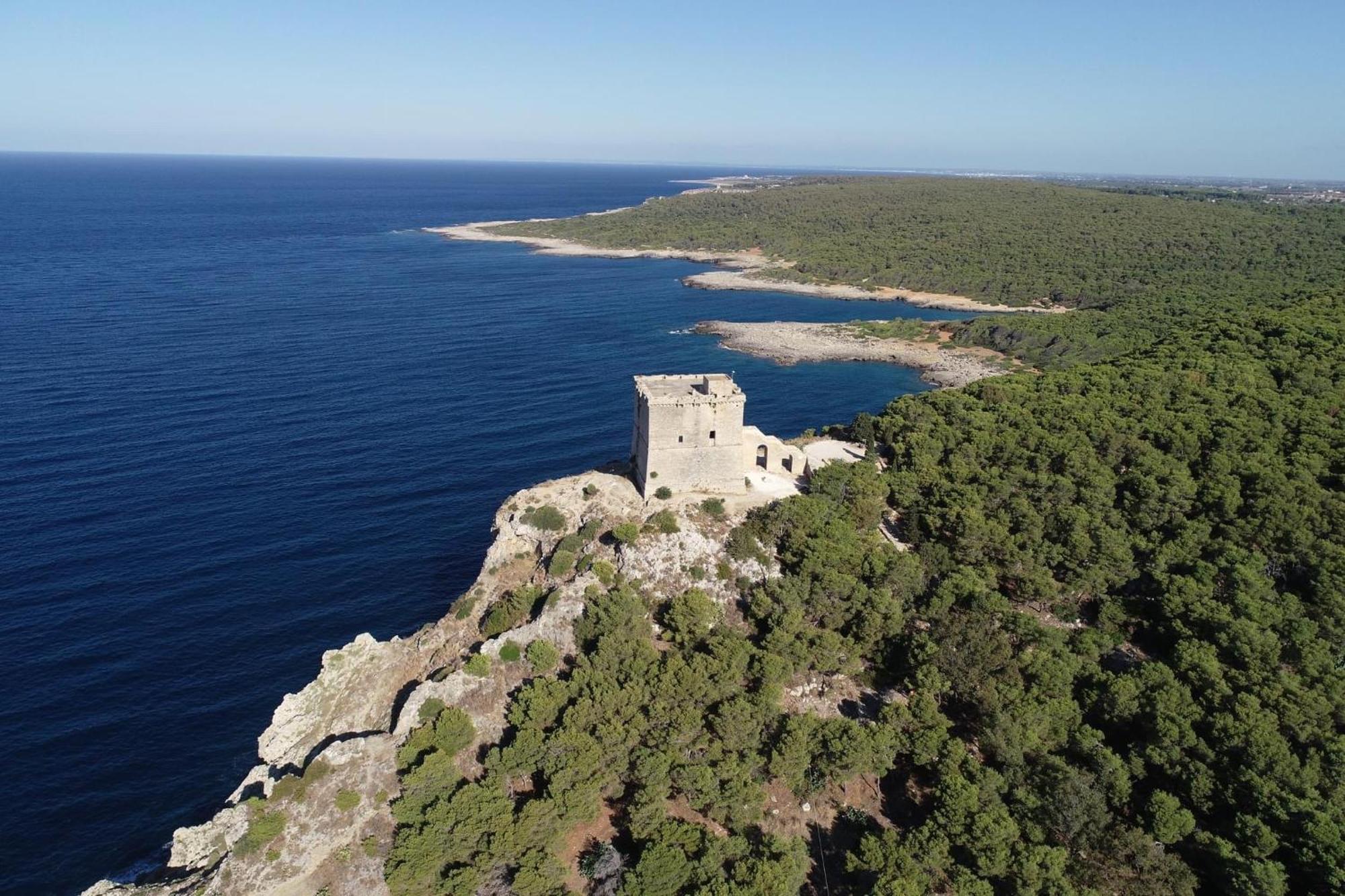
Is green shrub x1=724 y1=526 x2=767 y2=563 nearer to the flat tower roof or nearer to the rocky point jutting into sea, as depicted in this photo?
the rocky point jutting into sea

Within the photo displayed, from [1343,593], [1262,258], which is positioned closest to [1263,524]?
[1343,593]

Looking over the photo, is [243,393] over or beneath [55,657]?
over

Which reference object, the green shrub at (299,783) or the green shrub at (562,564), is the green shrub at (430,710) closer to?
the green shrub at (299,783)

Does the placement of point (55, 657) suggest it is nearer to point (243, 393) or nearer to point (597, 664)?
point (597, 664)

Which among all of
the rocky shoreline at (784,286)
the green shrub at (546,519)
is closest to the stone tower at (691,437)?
the green shrub at (546,519)

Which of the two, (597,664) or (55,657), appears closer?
(597,664)

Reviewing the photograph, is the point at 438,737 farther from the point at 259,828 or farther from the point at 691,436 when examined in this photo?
the point at 691,436
